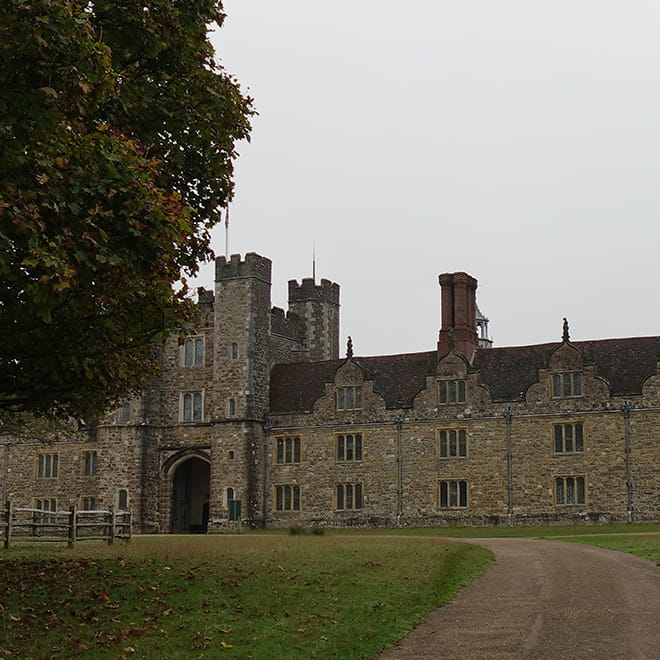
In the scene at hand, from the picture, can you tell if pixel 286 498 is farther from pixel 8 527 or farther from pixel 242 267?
pixel 8 527

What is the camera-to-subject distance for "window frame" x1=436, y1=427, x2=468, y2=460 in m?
47.8

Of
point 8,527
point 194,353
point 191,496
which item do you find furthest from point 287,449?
point 8,527

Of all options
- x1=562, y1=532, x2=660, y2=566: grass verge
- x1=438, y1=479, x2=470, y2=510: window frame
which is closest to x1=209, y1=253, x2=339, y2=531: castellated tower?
x1=438, y1=479, x2=470, y2=510: window frame

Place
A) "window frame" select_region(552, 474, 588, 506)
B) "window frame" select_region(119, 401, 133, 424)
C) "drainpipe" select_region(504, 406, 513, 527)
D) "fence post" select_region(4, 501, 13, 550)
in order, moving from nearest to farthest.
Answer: "fence post" select_region(4, 501, 13, 550), "window frame" select_region(552, 474, 588, 506), "drainpipe" select_region(504, 406, 513, 527), "window frame" select_region(119, 401, 133, 424)

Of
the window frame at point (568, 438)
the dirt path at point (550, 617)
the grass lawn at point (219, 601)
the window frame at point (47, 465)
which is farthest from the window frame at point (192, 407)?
the dirt path at point (550, 617)

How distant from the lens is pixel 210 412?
5359 centimetres

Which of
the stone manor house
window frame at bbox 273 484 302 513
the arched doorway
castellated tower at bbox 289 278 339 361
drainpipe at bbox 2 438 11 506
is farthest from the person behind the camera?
castellated tower at bbox 289 278 339 361

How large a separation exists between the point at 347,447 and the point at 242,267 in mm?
11094

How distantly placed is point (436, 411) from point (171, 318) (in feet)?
114

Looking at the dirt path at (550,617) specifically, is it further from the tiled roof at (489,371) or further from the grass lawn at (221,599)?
the tiled roof at (489,371)

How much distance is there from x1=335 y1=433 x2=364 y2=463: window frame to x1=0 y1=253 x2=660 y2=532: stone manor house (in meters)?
0.06

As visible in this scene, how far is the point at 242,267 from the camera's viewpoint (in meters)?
53.5

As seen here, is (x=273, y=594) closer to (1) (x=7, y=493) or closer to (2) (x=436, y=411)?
(2) (x=436, y=411)

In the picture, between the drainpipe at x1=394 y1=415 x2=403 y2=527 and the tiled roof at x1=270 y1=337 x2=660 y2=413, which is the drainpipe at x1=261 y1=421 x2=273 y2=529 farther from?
the drainpipe at x1=394 y1=415 x2=403 y2=527
